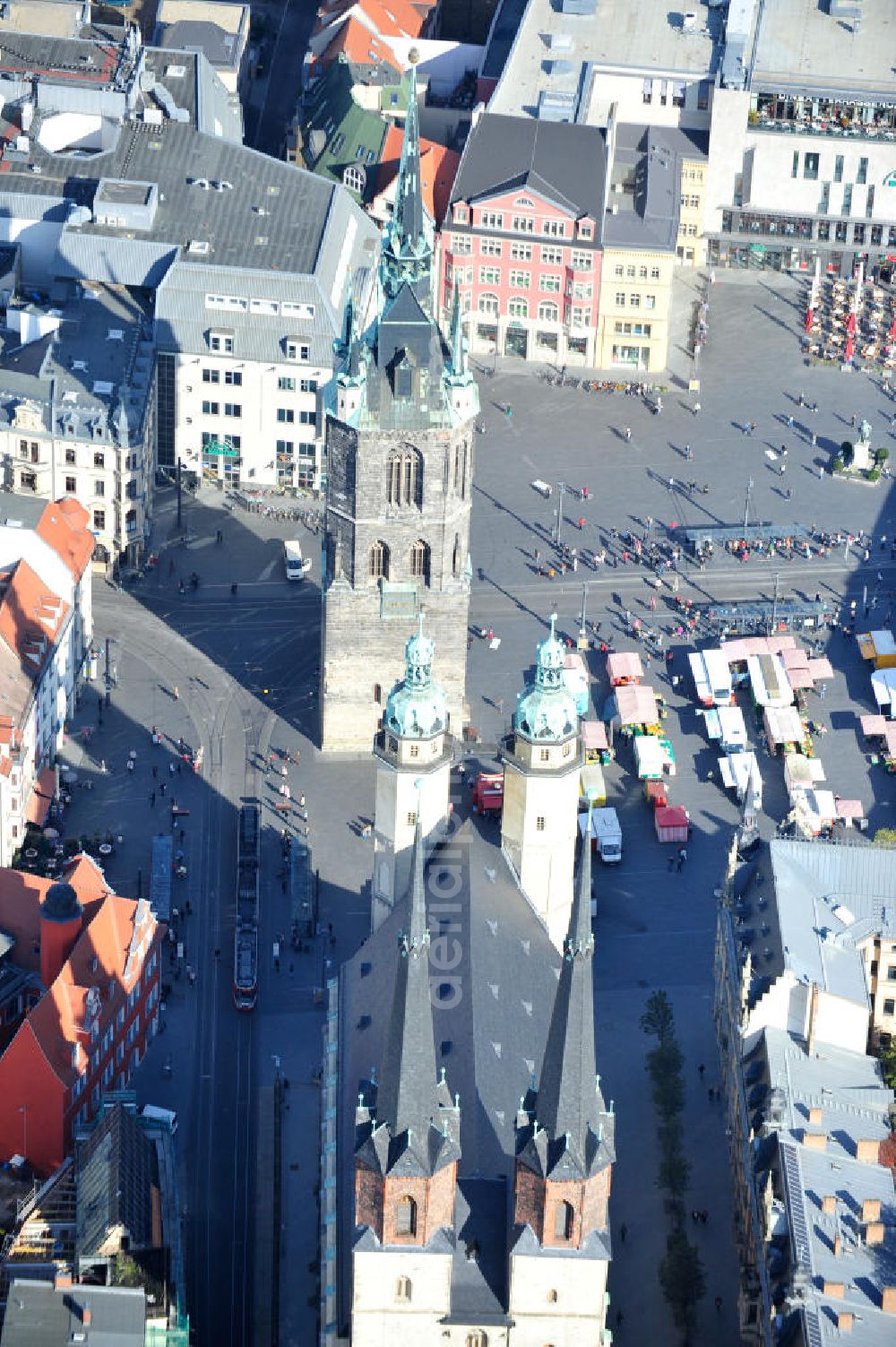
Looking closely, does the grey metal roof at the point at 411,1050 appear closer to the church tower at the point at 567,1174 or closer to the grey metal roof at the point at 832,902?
the church tower at the point at 567,1174

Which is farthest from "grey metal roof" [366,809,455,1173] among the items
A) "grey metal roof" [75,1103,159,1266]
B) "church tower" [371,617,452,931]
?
"church tower" [371,617,452,931]

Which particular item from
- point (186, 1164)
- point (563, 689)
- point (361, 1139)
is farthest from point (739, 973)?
point (361, 1139)

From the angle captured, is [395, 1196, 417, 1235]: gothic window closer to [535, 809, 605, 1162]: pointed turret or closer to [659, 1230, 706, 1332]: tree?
[535, 809, 605, 1162]: pointed turret

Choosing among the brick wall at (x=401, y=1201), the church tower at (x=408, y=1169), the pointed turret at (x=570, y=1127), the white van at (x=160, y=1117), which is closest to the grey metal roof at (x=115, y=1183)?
the white van at (x=160, y=1117)

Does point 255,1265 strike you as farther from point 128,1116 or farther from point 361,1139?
point 361,1139

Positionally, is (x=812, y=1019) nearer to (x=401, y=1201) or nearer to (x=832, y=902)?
(x=832, y=902)

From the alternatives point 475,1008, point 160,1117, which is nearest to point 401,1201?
point 475,1008
